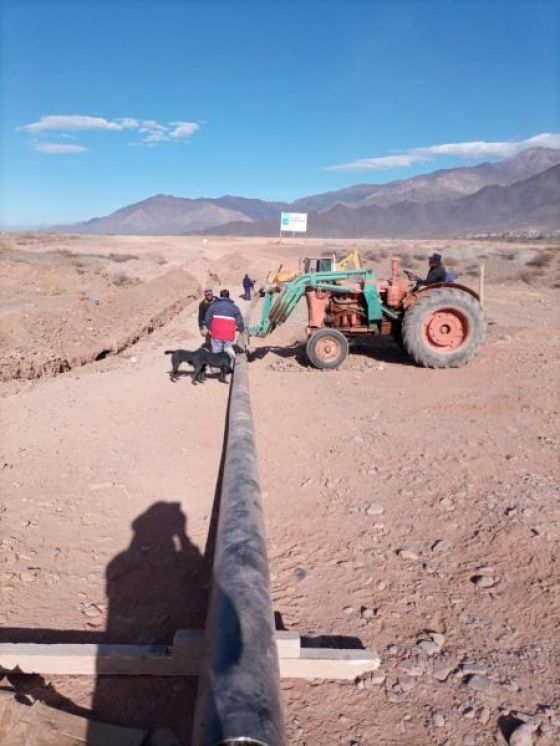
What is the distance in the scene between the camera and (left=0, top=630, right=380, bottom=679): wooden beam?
9.51 feet

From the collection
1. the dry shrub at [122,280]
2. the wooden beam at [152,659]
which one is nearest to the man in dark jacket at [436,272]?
the wooden beam at [152,659]

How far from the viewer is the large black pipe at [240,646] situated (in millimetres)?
1941

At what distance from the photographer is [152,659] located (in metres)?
2.94

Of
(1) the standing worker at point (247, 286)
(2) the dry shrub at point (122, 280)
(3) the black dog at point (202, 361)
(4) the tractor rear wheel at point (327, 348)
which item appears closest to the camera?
(3) the black dog at point (202, 361)

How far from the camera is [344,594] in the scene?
11.8 ft

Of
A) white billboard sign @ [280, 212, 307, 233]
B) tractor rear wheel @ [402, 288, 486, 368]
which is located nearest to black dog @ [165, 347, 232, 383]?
tractor rear wheel @ [402, 288, 486, 368]

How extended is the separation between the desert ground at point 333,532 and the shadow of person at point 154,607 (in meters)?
0.01

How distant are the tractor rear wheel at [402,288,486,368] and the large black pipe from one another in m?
5.89

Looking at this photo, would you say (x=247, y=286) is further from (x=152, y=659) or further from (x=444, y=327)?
(x=152, y=659)

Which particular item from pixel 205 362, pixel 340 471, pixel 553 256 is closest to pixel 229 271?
pixel 553 256

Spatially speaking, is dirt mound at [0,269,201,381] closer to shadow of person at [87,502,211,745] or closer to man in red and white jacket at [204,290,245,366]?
man in red and white jacket at [204,290,245,366]

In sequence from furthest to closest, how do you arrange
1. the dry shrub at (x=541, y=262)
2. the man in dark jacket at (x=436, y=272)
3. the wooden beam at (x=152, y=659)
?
the dry shrub at (x=541, y=262) < the man in dark jacket at (x=436, y=272) < the wooden beam at (x=152, y=659)

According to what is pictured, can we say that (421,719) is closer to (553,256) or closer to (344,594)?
(344,594)

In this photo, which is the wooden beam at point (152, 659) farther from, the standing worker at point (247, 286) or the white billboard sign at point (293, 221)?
the white billboard sign at point (293, 221)
